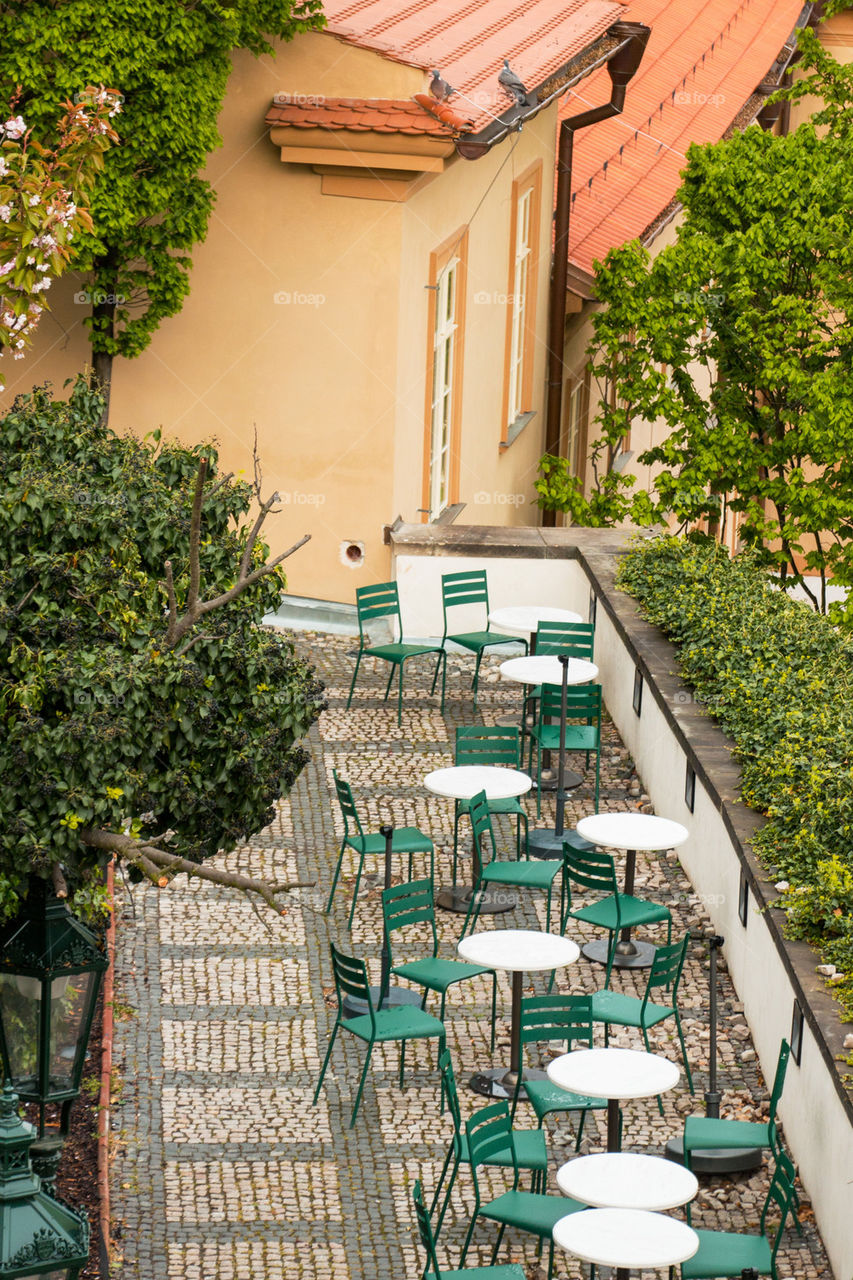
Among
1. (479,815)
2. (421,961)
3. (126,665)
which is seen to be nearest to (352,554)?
(479,815)

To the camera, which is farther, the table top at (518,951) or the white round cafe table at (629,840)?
the white round cafe table at (629,840)

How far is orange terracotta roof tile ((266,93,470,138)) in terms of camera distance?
52.2ft

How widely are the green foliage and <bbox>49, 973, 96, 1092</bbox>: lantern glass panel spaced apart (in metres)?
8.88

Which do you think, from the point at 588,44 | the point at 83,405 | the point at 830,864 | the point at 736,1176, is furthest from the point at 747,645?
the point at 588,44

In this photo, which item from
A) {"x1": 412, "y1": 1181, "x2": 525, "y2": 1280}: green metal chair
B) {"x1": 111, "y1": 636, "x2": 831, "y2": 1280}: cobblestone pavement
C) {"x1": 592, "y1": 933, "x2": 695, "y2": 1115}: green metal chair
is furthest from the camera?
{"x1": 592, "y1": 933, "x2": 695, "y2": 1115}: green metal chair

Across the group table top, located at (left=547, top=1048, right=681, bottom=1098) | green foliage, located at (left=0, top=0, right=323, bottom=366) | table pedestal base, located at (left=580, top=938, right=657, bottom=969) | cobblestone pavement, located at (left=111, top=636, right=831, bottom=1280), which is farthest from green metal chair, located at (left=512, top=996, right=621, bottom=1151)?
green foliage, located at (left=0, top=0, right=323, bottom=366)

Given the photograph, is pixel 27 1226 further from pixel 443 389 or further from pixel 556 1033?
pixel 443 389

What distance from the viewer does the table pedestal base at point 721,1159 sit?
9523 millimetres

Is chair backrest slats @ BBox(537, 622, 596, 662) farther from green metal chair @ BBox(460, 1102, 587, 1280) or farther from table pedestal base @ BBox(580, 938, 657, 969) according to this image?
green metal chair @ BBox(460, 1102, 587, 1280)

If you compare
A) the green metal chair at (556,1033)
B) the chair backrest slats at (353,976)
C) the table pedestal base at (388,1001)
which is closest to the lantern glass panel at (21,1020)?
the chair backrest slats at (353,976)

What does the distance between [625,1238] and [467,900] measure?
4.79 meters

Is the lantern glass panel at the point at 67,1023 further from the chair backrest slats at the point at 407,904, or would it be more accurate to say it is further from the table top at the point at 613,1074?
the chair backrest slats at the point at 407,904

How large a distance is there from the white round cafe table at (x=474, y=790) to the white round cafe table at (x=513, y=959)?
Answer: 1.77 m

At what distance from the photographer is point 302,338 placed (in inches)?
662
